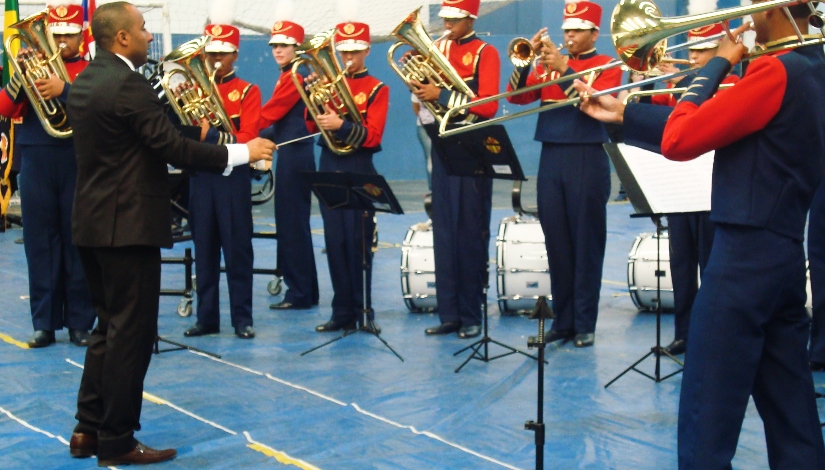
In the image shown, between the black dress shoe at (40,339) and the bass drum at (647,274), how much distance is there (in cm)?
393

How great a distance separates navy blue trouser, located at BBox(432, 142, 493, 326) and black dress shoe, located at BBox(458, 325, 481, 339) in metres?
0.03

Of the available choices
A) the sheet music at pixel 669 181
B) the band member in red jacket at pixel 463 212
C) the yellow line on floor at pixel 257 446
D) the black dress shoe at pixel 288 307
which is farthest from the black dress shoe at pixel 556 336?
the yellow line on floor at pixel 257 446

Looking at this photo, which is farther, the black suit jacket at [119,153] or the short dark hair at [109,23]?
the short dark hair at [109,23]

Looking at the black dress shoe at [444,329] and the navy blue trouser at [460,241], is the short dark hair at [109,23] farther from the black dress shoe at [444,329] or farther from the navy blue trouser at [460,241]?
the black dress shoe at [444,329]

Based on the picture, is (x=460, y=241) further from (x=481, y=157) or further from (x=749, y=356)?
(x=749, y=356)

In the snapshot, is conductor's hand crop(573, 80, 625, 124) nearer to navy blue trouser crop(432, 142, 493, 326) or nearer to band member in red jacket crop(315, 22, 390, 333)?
navy blue trouser crop(432, 142, 493, 326)

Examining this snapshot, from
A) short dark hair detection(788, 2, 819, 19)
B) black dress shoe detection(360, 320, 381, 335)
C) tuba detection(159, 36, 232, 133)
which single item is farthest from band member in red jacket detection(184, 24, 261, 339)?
short dark hair detection(788, 2, 819, 19)

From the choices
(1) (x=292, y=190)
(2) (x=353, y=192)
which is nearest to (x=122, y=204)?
(2) (x=353, y=192)

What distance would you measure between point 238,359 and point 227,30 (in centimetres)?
237

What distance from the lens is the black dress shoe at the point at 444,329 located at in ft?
22.4

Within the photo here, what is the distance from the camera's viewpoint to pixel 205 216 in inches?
269

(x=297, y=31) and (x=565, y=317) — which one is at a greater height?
(x=297, y=31)

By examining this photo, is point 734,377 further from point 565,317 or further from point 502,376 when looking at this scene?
point 565,317

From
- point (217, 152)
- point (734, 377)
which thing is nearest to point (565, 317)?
point (217, 152)
